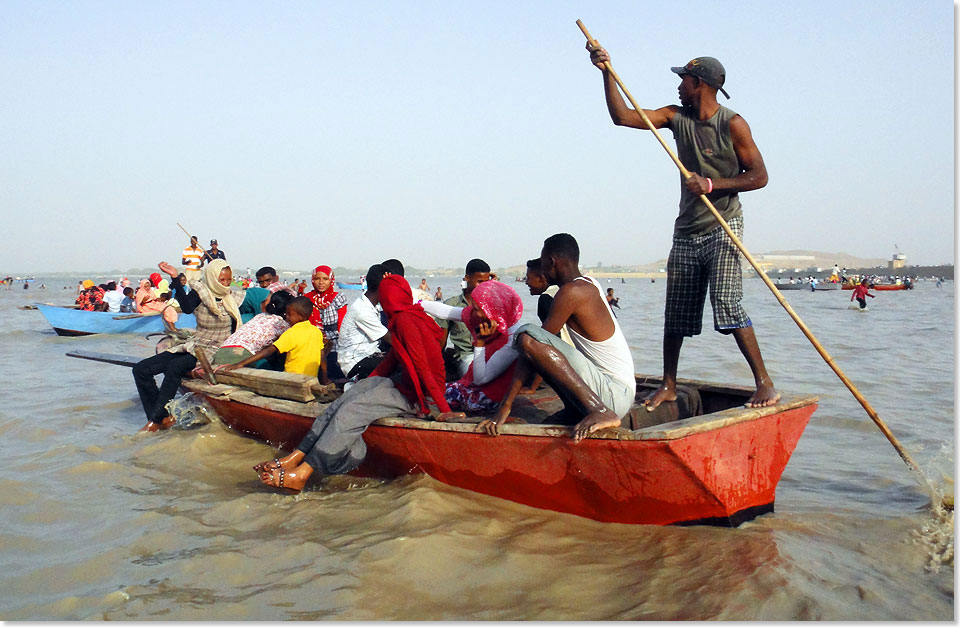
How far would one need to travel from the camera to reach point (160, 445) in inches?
239

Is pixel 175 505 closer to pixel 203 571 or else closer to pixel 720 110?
pixel 203 571

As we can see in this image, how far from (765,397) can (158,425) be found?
5.51 m

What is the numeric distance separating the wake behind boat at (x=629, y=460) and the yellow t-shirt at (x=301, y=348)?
164cm

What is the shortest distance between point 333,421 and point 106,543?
144 centimetres

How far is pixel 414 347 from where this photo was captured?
4336 millimetres

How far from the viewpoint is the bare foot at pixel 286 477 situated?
4.25 meters

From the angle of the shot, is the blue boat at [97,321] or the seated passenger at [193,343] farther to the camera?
the blue boat at [97,321]

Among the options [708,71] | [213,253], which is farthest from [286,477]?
[213,253]


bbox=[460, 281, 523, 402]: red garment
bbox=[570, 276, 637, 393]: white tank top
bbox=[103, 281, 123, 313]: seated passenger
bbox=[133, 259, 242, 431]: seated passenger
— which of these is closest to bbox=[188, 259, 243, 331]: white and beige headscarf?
bbox=[133, 259, 242, 431]: seated passenger

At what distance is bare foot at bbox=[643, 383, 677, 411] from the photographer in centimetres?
425

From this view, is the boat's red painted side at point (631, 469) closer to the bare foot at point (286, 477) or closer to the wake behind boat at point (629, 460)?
the wake behind boat at point (629, 460)

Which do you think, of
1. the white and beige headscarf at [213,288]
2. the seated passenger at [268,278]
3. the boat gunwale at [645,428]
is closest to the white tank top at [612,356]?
the boat gunwale at [645,428]

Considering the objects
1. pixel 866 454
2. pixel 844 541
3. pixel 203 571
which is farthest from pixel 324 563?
pixel 866 454

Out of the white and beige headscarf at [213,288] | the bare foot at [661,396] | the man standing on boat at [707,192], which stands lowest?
the bare foot at [661,396]
